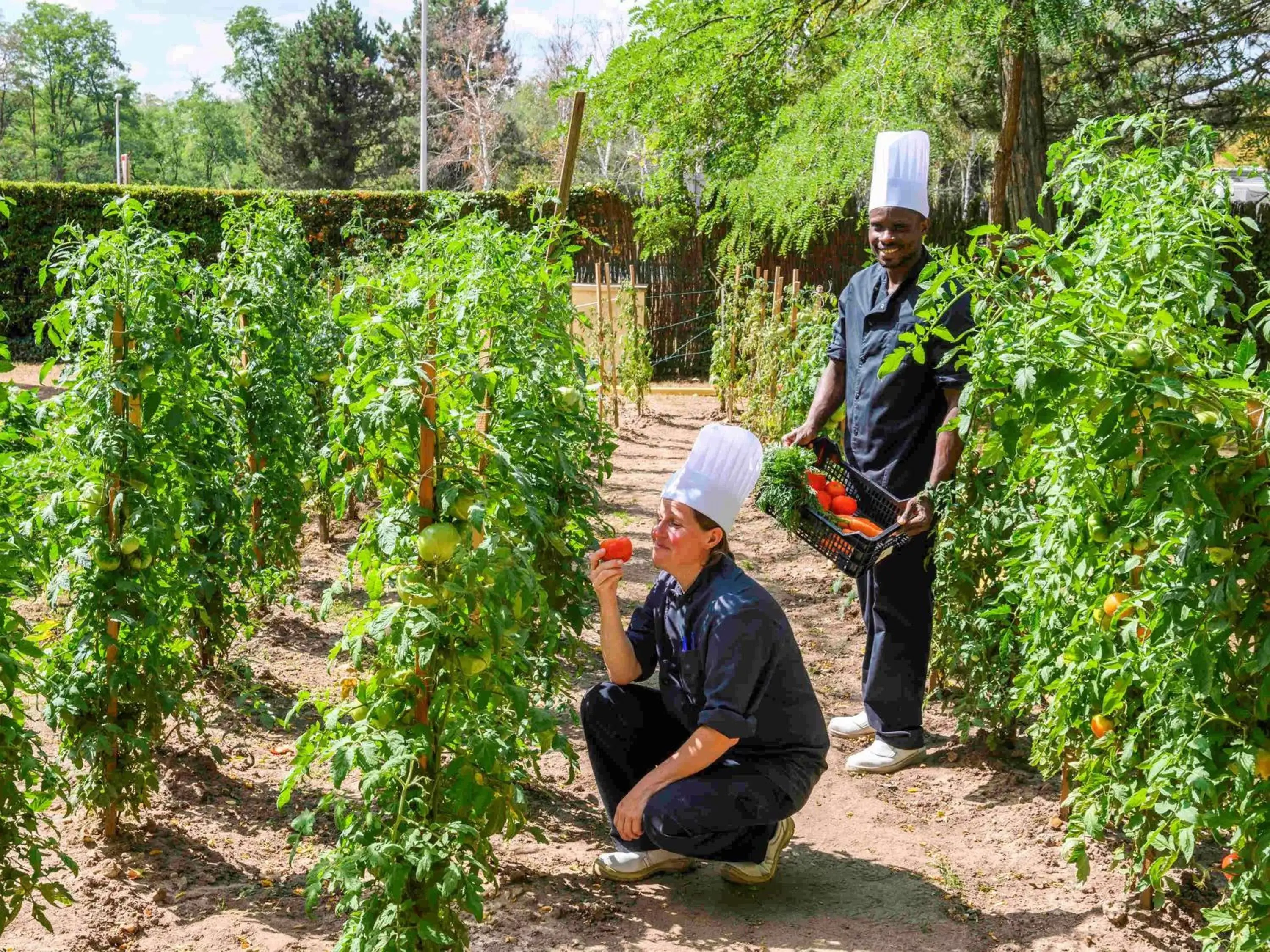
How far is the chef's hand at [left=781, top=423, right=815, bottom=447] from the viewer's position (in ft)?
13.4

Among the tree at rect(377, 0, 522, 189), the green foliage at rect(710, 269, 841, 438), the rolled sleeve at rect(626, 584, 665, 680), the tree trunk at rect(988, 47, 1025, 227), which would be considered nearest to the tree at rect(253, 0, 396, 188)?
the tree at rect(377, 0, 522, 189)

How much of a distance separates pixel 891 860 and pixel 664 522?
1.21 m

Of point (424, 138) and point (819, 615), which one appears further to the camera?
point (424, 138)

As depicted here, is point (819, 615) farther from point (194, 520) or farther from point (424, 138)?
point (424, 138)

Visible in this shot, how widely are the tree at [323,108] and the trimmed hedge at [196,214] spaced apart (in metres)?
21.0

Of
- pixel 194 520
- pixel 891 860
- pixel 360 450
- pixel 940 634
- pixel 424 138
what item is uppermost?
pixel 424 138

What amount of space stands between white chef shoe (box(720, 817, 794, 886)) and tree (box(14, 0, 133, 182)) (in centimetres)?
5743

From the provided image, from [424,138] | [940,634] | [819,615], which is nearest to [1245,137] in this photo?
[819,615]

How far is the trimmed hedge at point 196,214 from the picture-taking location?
51.4ft

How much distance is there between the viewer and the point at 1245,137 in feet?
33.0

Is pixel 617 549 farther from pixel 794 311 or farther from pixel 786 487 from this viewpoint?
pixel 794 311

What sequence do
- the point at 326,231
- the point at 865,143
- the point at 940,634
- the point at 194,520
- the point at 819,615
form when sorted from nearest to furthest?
1. the point at 194,520
2. the point at 940,634
3. the point at 819,615
4. the point at 865,143
5. the point at 326,231

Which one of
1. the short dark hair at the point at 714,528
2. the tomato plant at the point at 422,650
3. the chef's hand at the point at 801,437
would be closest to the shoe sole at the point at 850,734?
the chef's hand at the point at 801,437

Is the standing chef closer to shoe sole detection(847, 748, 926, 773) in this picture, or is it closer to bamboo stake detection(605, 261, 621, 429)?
shoe sole detection(847, 748, 926, 773)
